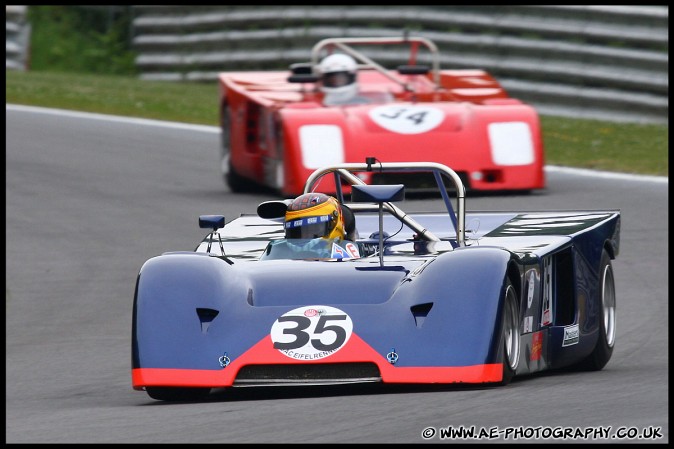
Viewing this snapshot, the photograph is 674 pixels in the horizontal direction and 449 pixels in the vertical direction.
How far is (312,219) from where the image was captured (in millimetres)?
7035

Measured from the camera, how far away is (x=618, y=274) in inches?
406

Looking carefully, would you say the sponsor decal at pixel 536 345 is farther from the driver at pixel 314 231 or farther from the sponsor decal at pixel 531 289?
the driver at pixel 314 231

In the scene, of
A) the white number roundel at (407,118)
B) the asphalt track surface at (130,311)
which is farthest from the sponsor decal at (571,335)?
the white number roundel at (407,118)

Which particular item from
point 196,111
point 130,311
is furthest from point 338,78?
point 196,111

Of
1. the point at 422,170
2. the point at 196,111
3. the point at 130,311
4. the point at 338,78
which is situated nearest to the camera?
the point at 422,170

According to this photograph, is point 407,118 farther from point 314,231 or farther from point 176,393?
point 176,393

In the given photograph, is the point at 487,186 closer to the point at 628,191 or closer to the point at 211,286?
the point at 628,191

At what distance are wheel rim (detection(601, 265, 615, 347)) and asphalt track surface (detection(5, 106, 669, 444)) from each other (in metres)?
0.14

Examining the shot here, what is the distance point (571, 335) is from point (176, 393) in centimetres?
190

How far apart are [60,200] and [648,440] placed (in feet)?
30.7

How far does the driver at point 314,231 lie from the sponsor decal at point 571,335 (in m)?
0.98

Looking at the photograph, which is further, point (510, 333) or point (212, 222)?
point (212, 222)

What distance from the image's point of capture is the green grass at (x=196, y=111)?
15086 millimetres

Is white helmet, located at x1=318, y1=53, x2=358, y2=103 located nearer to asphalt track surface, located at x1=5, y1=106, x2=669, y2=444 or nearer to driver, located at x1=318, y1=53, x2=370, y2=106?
driver, located at x1=318, y1=53, x2=370, y2=106
